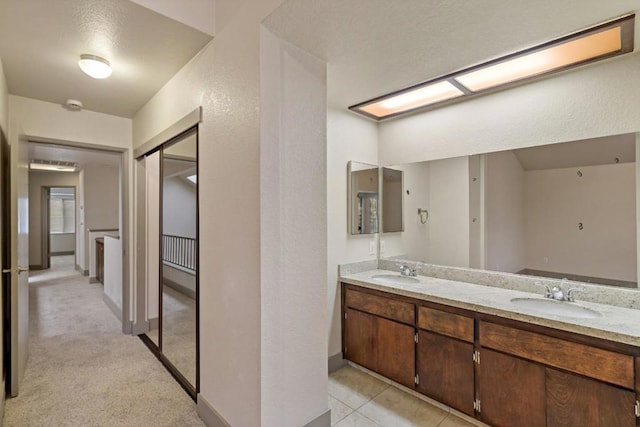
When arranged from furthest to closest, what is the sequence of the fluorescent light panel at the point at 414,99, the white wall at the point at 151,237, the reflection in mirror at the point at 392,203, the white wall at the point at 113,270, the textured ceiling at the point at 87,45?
the white wall at the point at 113,270 → the white wall at the point at 151,237 → the reflection in mirror at the point at 392,203 → the fluorescent light panel at the point at 414,99 → the textured ceiling at the point at 87,45

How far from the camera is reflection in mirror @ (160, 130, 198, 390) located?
2373 mm

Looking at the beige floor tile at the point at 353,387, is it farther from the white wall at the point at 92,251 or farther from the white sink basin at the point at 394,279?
the white wall at the point at 92,251

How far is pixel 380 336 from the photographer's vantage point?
2518mm

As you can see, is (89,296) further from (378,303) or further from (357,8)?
(357,8)

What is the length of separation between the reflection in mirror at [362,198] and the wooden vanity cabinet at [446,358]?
1.01 metres

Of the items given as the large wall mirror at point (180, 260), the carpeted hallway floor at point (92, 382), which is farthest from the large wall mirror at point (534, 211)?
the carpeted hallway floor at point (92, 382)

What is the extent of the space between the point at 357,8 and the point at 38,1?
173 cm

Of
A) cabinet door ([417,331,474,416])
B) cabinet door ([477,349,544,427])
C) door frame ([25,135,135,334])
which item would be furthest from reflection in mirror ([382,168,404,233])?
door frame ([25,135,135,334])

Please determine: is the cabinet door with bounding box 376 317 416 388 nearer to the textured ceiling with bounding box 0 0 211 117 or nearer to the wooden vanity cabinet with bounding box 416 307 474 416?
the wooden vanity cabinet with bounding box 416 307 474 416

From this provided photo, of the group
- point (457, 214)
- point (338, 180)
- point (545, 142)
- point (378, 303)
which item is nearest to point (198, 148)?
Answer: point (338, 180)

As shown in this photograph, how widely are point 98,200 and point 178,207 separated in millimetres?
5976

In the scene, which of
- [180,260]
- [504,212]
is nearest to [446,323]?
[504,212]

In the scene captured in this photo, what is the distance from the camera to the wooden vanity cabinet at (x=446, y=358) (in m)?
1.99

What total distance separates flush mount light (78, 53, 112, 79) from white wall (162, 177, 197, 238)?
36.0 inches
